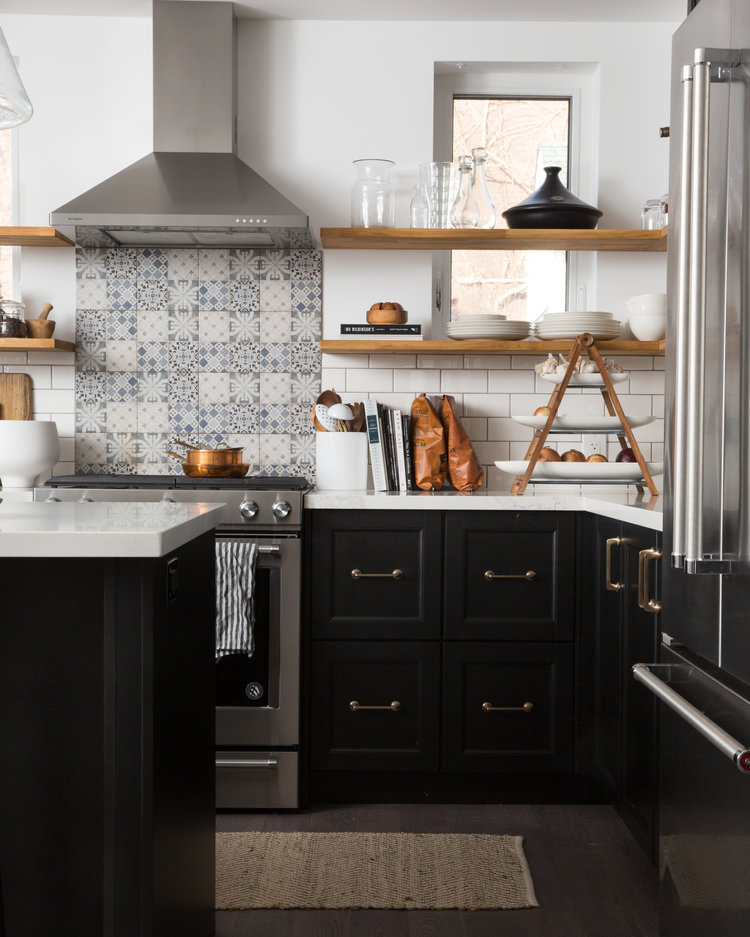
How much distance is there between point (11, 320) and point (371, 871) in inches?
87.9

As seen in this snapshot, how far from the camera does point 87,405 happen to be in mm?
3537

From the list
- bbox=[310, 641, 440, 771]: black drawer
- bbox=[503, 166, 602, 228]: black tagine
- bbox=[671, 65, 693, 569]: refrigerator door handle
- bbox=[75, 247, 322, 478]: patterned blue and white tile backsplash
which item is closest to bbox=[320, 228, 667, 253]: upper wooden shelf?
bbox=[503, 166, 602, 228]: black tagine

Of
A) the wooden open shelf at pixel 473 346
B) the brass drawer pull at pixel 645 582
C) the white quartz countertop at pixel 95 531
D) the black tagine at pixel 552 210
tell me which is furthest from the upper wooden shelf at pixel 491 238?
the white quartz countertop at pixel 95 531

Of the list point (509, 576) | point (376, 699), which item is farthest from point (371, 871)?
point (509, 576)

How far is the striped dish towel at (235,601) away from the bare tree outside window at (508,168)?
1.44 metres

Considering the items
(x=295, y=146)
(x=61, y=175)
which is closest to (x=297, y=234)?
(x=295, y=146)

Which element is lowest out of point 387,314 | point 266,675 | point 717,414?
point 266,675

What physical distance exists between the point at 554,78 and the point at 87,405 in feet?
7.28

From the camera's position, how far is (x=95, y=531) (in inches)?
55.7

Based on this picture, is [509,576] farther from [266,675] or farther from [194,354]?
[194,354]

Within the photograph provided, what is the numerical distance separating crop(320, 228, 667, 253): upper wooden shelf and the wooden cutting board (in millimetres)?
1258

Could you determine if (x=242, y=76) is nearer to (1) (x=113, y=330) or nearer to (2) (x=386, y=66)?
(2) (x=386, y=66)

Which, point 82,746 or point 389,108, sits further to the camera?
point 389,108

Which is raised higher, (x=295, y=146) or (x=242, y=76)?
(x=242, y=76)
